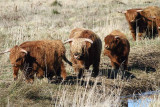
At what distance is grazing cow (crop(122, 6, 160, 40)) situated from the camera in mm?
13656

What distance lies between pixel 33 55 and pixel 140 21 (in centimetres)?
747

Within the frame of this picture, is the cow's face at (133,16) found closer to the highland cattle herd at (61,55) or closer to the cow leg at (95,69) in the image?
the highland cattle herd at (61,55)

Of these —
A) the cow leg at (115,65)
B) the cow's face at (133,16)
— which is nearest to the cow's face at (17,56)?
the cow leg at (115,65)

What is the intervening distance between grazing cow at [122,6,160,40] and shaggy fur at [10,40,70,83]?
6.12 meters

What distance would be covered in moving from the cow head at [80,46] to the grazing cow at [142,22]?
5.94 m

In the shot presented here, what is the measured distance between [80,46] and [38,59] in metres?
1.07

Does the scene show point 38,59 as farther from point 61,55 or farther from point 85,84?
point 85,84

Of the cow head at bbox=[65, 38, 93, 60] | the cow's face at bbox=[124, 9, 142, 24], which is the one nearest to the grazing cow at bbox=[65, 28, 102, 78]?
the cow head at bbox=[65, 38, 93, 60]

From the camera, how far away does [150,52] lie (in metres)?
11.5

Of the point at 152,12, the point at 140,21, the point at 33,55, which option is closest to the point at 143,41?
the point at 140,21

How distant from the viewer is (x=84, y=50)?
8.01 m

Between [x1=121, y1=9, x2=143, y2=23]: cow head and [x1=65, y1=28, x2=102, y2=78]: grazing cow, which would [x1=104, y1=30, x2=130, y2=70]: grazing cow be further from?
[x1=121, y1=9, x2=143, y2=23]: cow head

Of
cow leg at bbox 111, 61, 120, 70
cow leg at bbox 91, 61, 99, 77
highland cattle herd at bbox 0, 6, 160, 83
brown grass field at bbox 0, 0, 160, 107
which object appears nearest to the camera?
brown grass field at bbox 0, 0, 160, 107

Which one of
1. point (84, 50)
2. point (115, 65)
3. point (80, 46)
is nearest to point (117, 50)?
point (115, 65)
